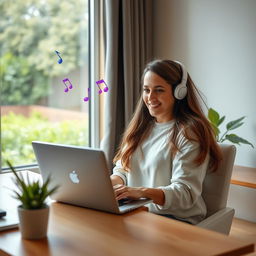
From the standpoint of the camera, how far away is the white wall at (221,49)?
329 centimetres

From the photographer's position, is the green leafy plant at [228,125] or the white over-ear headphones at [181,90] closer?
the white over-ear headphones at [181,90]

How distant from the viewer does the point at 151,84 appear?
215cm

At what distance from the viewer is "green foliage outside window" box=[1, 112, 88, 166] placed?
358 centimetres

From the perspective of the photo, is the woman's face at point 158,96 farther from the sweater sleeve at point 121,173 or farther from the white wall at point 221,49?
the white wall at point 221,49

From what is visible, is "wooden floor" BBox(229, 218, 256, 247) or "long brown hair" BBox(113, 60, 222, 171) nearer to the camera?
Result: "long brown hair" BBox(113, 60, 222, 171)

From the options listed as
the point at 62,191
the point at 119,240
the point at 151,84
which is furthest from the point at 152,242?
the point at 151,84

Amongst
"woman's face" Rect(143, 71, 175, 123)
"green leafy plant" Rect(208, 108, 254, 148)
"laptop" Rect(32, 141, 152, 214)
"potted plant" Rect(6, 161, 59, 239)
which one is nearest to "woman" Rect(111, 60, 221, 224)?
"woman's face" Rect(143, 71, 175, 123)

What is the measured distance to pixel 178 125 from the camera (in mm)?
2090

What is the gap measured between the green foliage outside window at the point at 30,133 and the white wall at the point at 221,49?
1004mm

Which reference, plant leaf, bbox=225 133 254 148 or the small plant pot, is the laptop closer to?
the small plant pot

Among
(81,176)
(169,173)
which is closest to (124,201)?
(81,176)

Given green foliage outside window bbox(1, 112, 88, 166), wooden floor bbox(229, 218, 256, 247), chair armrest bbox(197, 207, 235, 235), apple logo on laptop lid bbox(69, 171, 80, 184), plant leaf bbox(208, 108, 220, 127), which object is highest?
plant leaf bbox(208, 108, 220, 127)

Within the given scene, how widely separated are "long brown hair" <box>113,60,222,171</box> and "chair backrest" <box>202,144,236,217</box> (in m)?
0.03

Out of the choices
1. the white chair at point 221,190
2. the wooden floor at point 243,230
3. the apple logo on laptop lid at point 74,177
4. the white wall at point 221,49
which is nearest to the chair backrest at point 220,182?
the white chair at point 221,190
